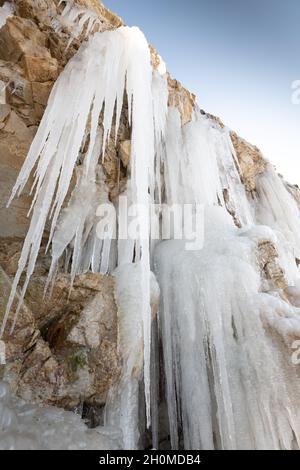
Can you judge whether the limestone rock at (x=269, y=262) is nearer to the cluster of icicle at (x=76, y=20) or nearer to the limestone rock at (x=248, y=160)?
the limestone rock at (x=248, y=160)

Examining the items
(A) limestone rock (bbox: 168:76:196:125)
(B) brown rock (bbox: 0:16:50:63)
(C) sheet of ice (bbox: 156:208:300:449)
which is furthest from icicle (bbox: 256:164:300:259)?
(B) brown rock (bbox: 0:16:50:63)

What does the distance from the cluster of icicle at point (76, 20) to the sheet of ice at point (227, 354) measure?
16.3ft

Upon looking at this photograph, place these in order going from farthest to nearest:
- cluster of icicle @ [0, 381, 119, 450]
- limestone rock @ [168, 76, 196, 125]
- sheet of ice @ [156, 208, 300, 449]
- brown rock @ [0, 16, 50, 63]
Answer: limestone rock @ [168, 76, 196, 125], brown rock @ [0, 16, 50, 63], sheet of ice @ [156, 208, 300, 449], cluster of icicle @ [0, 381, 119, 450]

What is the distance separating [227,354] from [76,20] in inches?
270

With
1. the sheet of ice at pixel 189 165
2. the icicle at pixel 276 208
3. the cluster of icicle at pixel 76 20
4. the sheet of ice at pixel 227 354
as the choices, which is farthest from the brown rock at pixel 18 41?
the icicle at pixel 276 208

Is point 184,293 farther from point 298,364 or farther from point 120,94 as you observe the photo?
point 120,94

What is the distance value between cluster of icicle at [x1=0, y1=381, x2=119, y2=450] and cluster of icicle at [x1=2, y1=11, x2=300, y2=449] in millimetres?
631

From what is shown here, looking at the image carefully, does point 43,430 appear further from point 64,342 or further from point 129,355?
point 129,355

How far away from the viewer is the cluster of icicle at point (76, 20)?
6.09 m

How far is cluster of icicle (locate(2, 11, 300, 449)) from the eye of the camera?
11.9 ft

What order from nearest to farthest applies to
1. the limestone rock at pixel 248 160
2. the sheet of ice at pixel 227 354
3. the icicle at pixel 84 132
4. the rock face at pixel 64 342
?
the rock face at pixel 64 342
the sheet of ice at pixel 227 354
the icicle at pixel 84 132
the limestone rock at pixel 248 160

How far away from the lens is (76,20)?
6352mm

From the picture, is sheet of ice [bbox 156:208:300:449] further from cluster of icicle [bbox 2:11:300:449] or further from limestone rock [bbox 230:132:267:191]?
limestone rock [bbox 230:132:267:191]

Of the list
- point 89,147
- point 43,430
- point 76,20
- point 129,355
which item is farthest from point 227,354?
point 76,20
